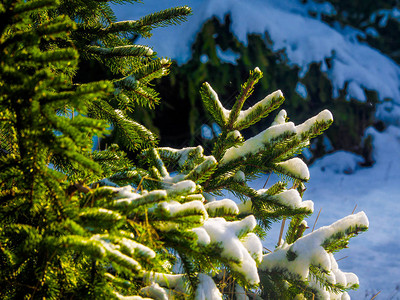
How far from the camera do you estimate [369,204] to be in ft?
14.2

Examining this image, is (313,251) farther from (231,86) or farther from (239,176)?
(231,86)

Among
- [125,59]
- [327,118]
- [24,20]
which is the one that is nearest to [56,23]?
[24,20]

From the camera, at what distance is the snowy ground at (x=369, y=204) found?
9.83 ft

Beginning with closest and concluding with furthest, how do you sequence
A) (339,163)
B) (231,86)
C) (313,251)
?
(313,251), (231,86), (339,163)

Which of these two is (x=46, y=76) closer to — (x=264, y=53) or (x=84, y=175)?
(x=84, y=175)

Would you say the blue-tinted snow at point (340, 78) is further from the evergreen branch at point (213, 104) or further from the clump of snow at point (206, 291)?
the clump of snow at point (206, 291)

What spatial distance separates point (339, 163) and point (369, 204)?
95 centimetres

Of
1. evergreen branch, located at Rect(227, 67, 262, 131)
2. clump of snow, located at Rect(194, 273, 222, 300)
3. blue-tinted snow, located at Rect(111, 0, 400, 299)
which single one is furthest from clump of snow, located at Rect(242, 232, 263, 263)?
blue-tinted snow, located at Rect(111, 0, 400, 299)

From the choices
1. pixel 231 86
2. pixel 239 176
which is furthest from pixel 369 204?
pixel 239 176

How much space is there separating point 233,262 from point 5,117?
58 centimetres

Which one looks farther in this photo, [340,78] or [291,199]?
[340,78]

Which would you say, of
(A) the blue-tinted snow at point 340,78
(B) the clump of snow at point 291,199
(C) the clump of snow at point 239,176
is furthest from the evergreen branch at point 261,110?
(A) the blue-tinted snow at point 340,78

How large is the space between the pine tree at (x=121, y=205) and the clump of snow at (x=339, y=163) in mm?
4014

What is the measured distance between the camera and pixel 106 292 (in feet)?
2.50
